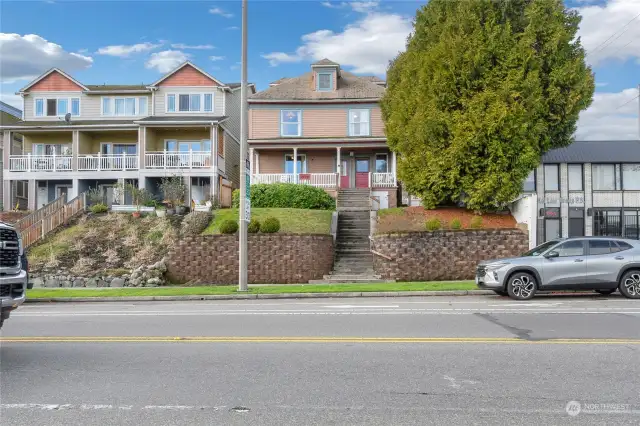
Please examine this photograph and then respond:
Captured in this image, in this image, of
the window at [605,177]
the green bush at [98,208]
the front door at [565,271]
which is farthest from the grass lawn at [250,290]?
the window at [605,177]

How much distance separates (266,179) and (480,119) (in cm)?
1405

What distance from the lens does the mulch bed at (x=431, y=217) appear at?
2612 cm

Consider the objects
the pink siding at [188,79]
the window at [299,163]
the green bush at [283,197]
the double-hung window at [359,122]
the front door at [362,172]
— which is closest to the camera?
the green bush at [283,197]

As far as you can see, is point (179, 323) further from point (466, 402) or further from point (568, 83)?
point (568, 83)

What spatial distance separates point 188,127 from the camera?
37.2 meters

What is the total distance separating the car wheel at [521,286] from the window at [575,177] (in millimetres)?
25487

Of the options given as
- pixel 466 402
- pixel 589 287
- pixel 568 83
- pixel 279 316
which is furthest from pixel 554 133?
pixel 466 402

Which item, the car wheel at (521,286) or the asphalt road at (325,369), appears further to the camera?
the car wheel at (521,286)

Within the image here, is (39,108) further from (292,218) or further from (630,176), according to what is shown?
(630,176)

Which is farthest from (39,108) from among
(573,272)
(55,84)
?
(573,272)

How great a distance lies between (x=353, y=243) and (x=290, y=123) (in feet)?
42.1

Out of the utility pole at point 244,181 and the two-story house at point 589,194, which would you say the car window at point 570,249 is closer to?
the utility pole at point 244,181

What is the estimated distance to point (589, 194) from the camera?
38.4 metres

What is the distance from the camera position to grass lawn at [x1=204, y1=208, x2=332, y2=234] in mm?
26448
